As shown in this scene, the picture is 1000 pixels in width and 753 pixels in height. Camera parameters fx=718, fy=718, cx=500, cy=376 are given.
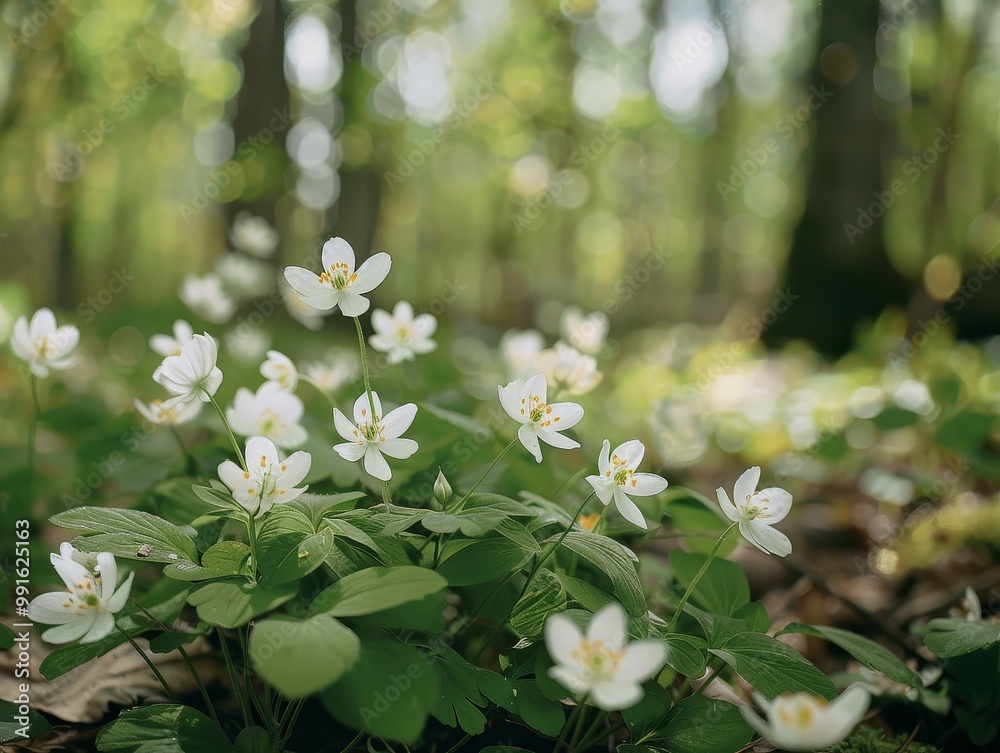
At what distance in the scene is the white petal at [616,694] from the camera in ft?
2.67

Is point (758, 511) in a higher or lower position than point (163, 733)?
higher

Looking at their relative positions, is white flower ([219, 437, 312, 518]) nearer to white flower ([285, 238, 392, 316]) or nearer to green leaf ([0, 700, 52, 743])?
white flower ([285, 238, 392, 316])

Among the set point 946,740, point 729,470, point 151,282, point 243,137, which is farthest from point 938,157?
point 151,282

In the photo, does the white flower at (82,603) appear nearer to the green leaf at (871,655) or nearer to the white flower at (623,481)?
the white flower at (623,481)

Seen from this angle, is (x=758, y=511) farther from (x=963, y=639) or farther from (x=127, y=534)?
(x=127, y=534)

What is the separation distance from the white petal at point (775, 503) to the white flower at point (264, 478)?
72 centimetres

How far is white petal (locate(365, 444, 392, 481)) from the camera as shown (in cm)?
115

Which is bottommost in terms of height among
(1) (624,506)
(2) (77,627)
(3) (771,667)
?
(3) (771,667)

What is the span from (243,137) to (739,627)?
7.12 meters

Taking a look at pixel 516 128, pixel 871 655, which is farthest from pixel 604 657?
pixel 516 128

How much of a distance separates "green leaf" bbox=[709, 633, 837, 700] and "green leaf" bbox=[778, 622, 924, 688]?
0.13 m

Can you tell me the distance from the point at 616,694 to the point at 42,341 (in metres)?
1.40

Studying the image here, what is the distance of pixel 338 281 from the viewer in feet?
4.11

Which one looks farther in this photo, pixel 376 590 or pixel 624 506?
pixel 624 506
